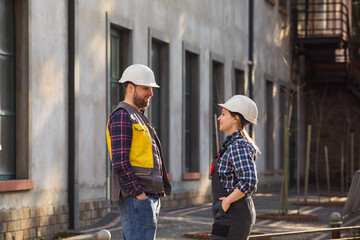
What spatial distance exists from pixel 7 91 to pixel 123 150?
6025 mm

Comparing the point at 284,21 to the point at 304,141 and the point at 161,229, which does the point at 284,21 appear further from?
the point at 161,229

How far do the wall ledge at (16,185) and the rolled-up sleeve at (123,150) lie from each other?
205 inches

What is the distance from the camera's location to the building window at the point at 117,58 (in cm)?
1464

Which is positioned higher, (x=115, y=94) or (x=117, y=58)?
(x=117, y=58)

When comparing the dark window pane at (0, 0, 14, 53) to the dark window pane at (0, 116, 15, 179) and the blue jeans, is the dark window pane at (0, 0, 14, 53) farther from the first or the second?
the blue jeans

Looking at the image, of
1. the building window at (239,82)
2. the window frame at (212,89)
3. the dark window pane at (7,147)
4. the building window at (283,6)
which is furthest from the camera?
the building window at (283,6)

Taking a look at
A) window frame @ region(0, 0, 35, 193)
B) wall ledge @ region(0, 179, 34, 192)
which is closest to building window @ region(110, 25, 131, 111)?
window frame @ region(0, 0, 35, 193)

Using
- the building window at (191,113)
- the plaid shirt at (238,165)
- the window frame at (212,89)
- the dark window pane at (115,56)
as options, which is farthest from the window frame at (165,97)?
the plaid shirt at (238,165)

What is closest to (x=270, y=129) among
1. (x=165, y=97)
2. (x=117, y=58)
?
(x=165, y=97)

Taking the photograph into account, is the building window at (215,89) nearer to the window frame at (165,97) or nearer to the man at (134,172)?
the window frame at (165,97)

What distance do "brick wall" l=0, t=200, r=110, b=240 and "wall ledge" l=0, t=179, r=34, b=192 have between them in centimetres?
27

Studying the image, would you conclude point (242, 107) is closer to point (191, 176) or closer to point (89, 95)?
point (89, 95)

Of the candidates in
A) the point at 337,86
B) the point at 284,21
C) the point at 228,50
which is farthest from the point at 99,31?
the point at 337,86

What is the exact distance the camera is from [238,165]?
5.52m
